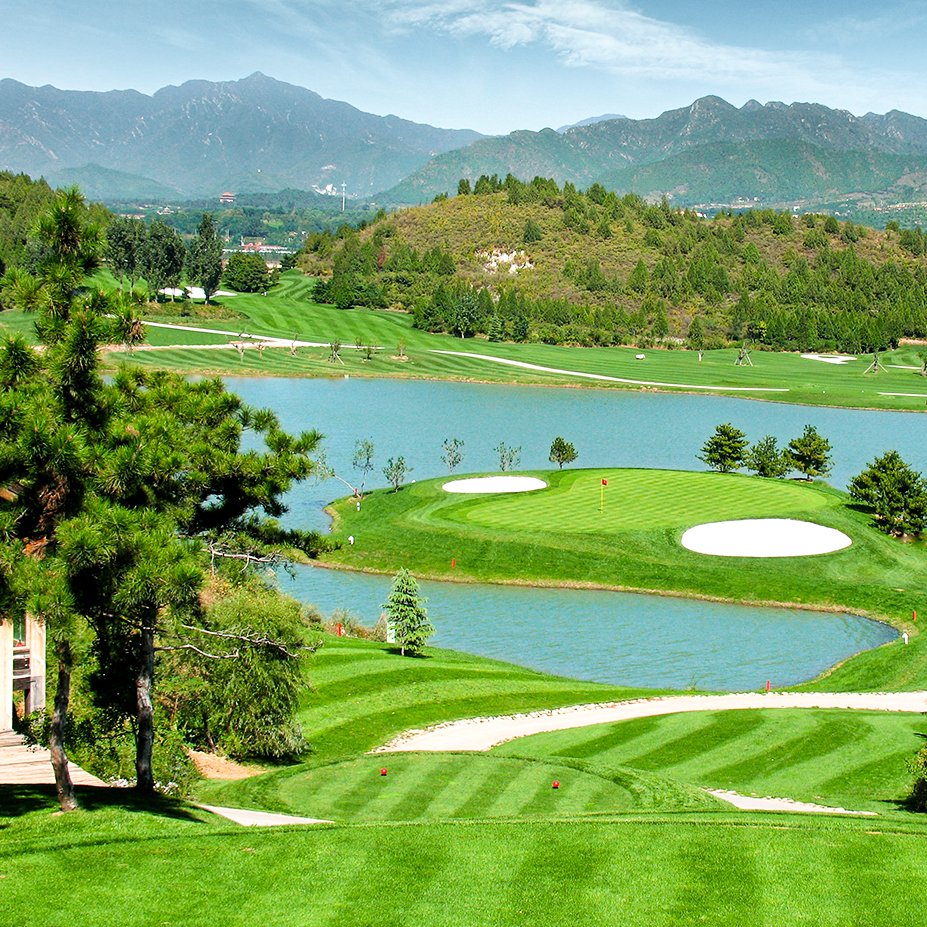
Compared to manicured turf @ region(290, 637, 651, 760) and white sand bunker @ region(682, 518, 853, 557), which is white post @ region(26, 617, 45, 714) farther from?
white sand bunker @ region(682, 518, 853, 557)

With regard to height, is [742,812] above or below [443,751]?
above

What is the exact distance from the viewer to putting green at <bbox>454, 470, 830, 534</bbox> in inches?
2026

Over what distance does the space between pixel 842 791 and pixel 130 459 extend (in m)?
14.9

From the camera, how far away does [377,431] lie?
264ft

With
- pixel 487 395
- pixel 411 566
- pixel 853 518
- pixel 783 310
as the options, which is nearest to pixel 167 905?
pixel 411 566

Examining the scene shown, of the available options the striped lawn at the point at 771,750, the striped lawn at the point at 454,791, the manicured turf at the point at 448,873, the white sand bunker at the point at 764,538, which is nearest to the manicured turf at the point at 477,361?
the white sand bunker at the point at 764,538

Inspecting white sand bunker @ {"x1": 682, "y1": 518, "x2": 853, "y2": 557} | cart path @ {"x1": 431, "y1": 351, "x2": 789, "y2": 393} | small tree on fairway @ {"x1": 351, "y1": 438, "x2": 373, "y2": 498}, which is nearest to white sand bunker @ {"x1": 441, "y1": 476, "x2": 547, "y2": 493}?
small tree on fairway @ {"x1": 351, "y1": 438, "x2": 373, "y2": 498}

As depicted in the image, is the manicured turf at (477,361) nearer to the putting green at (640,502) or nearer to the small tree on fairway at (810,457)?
the small tree on fairway at (810,457)

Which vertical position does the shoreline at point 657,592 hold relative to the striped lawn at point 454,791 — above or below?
below

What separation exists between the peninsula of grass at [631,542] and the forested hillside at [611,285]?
97101 millimetres

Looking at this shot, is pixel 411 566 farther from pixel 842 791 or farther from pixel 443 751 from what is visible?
pixel 842 791

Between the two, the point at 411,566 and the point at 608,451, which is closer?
the point at 411,566

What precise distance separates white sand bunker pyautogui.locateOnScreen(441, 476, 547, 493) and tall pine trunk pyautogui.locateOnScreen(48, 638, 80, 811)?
1774 inches

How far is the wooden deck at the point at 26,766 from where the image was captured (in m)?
15.2
